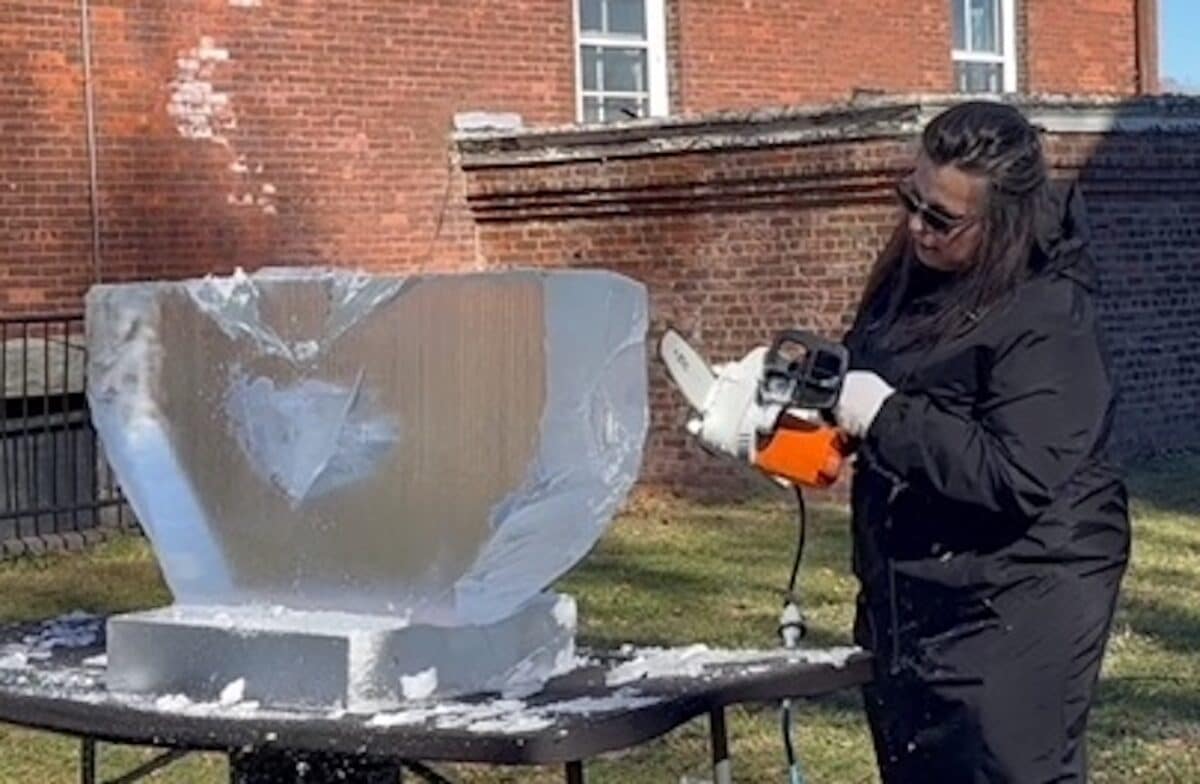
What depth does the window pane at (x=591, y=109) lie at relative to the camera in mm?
16078

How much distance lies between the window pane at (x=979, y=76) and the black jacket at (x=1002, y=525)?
1532 cm

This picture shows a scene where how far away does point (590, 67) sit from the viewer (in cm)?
1614

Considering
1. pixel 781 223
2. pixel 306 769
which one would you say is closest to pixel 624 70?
pixel 781 223

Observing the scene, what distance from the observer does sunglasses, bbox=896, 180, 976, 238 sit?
385cm

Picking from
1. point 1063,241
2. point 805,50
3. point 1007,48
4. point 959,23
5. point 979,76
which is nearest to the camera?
point 1063,241

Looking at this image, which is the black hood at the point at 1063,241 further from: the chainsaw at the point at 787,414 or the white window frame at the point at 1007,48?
the white window frame at the point at 1007,48

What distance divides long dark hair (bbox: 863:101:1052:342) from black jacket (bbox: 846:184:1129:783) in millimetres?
33

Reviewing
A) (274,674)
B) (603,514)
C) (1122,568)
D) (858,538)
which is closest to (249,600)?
(274,674)

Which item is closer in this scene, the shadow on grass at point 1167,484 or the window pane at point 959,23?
the shadow on grass at point 1167,484

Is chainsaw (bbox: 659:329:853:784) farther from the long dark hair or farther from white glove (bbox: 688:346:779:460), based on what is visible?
the long dark hair

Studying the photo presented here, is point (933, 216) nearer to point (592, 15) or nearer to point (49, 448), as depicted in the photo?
point (49, 448)

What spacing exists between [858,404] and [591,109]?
41.0 feet

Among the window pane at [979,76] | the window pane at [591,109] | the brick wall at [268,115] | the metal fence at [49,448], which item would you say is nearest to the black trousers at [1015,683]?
the metal fence at [49,448]

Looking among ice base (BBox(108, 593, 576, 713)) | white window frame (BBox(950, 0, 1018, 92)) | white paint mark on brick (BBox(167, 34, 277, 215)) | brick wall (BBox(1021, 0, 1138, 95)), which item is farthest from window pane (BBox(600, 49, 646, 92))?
ice base (BBox(108, 593, 576, 713))
